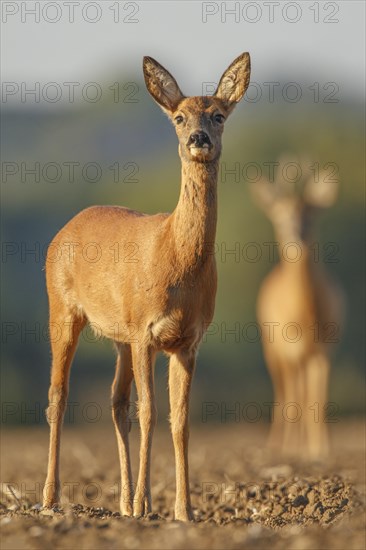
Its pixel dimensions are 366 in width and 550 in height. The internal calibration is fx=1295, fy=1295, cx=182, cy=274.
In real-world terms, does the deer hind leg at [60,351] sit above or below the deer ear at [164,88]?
below

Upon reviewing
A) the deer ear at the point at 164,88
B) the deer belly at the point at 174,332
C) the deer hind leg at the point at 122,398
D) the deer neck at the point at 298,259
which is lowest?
the deer hind leg at the point at 122,398

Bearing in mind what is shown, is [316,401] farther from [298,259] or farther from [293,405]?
[298,259]

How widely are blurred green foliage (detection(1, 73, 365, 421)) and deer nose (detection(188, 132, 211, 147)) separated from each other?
16588 mm

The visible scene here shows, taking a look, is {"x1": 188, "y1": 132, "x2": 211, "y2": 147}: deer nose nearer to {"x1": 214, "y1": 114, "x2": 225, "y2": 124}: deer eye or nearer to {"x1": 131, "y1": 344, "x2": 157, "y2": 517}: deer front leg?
{"x1": 214, "y1": 114, "x2": 225, "y2": 124}: deer eye

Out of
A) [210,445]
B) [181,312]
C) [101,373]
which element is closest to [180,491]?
[181,312]

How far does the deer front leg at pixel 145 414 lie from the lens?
32.9ft

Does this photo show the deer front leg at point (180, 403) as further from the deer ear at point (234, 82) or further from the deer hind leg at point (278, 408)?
the deer hind leg at point (278, 408)

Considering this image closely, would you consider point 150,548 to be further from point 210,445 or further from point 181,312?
point 210,445

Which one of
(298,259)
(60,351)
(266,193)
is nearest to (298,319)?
(298,259)

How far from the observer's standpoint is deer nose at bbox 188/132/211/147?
974cm

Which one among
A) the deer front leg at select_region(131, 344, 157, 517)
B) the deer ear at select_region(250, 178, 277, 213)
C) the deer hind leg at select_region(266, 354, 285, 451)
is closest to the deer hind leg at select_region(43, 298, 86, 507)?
the deer front leg at select_region(131, 344, 157, 517)

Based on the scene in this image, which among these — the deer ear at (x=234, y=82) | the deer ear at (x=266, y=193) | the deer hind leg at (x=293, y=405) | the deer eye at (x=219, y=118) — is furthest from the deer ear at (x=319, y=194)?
the deer eye at (x=219, y=118)

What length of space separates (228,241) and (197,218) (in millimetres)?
23387

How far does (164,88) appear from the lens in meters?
10.5
